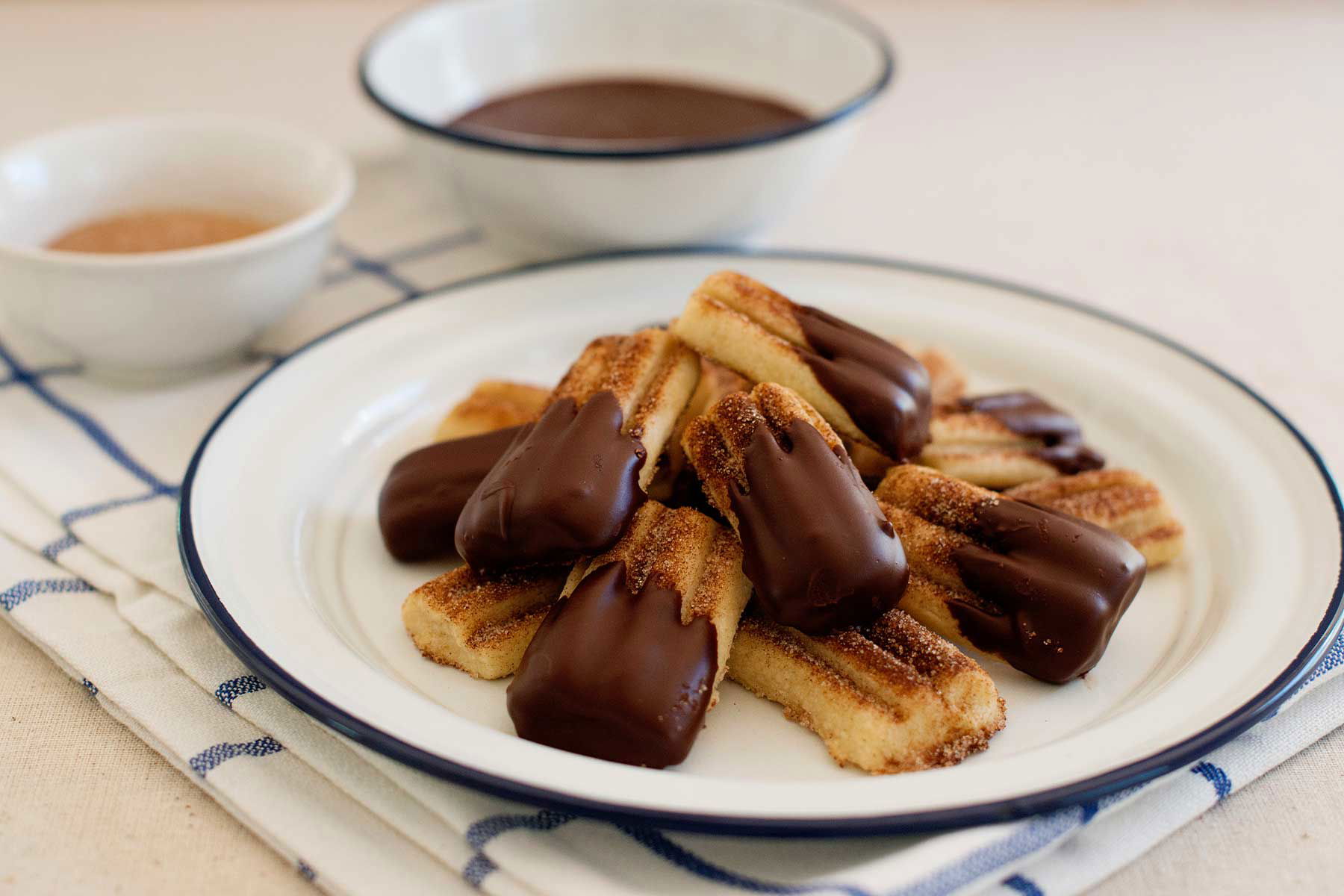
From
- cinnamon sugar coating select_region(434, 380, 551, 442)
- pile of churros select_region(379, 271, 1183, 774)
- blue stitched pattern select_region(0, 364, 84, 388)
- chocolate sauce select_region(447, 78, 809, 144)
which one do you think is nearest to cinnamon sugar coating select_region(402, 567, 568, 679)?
pile of churros select_region(379, 271, 1183, 774)

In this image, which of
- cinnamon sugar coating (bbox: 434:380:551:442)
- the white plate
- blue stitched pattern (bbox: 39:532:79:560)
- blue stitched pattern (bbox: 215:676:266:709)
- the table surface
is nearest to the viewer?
the white plate

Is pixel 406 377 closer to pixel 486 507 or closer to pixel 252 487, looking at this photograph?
pixel 252 487

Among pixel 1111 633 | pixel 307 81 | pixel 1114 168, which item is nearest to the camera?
pixel 1111 633

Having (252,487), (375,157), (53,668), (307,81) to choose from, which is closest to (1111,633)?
(252,487)

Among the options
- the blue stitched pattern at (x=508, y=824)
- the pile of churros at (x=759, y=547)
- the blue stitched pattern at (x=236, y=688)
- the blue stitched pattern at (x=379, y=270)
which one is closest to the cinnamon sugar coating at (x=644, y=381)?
the pile of churros at (x=759, y=547)

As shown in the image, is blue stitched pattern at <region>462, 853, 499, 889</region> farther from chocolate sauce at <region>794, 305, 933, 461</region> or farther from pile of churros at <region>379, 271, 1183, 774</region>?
chocolate sauce at <region>794, 305, 933, 461</region>
